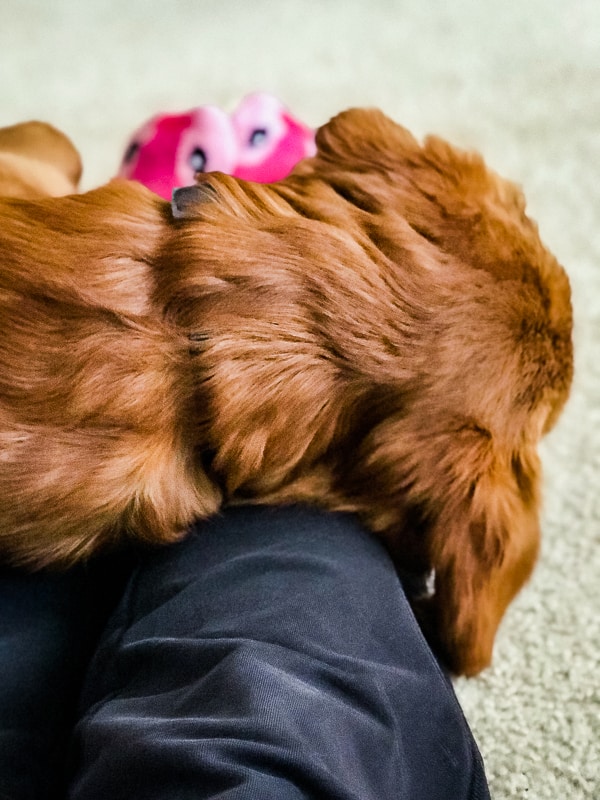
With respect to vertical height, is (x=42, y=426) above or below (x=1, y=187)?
below

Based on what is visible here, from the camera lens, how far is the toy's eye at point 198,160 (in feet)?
3.91

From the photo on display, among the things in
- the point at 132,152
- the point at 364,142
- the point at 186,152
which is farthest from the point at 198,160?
the point at 364,142

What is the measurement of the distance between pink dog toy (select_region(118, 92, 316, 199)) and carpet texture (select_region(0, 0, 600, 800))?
1.04 feet

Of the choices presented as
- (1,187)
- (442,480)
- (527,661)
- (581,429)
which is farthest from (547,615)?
(1,187)

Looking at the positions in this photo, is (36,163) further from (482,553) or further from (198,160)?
(482,553)

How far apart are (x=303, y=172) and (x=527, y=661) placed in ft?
2.18

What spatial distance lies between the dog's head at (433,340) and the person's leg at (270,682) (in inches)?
2.8

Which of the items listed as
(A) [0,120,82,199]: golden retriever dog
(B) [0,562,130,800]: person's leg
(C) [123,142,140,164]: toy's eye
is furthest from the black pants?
(C) [123,142,140,164]: toy's eye

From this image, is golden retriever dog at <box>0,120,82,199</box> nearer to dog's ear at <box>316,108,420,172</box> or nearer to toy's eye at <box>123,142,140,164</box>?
toy's eye at <box>123,142,140,164</box>

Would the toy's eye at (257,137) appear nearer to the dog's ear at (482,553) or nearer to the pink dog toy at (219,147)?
the pink dog toy at (219,147)

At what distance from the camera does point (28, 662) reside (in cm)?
83

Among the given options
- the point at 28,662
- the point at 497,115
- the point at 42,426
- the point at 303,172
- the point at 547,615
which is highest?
the point at 497,115

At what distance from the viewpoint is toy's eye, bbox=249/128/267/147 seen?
1230 millimetres

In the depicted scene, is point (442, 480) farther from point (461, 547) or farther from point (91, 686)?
point (91, 686)
